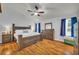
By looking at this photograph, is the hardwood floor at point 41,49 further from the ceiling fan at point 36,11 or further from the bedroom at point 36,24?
the ceiling fan at point 36,11

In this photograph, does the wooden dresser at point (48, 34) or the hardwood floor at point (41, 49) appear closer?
the hardwood floor at point (41, 49)

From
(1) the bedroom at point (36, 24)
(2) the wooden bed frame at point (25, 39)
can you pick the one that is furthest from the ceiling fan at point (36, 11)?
(2) the wooden bed frame at point (25, 39)

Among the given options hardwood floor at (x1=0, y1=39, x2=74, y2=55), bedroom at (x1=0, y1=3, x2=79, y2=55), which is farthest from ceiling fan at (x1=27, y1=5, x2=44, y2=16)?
hardwood floor at (x1=0, y1=39, x2=74, y2=55)

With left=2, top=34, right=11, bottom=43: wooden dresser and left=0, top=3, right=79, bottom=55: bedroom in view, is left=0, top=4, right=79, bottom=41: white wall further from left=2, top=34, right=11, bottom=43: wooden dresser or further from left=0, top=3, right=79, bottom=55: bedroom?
left=2, top=34, right=11, bottom=43: wooden dresser

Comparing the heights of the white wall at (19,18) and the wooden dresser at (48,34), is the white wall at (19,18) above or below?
above

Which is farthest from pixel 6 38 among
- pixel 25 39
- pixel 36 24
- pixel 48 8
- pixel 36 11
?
pixel 48 8

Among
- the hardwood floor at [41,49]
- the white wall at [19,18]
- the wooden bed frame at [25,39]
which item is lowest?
the hardwood floor at [41,49]

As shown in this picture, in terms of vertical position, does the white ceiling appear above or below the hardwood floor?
above

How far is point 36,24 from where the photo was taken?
1823 millimetres

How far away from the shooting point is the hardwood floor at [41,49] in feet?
5.57

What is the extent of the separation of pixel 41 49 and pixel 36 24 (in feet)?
1.58

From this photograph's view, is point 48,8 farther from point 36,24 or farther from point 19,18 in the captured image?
point 19,18

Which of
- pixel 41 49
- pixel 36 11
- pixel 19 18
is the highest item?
pixel 36 11

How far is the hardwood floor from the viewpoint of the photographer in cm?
170
